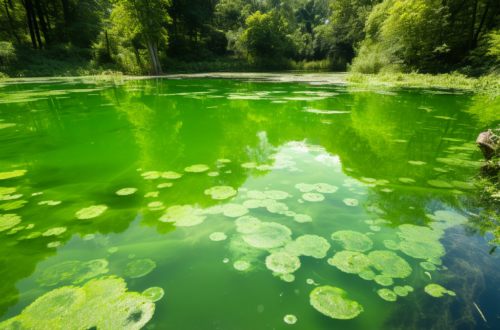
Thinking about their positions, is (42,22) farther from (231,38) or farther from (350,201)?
(350,201)

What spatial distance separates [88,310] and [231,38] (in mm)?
33786

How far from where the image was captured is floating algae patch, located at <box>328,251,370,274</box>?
1.31m

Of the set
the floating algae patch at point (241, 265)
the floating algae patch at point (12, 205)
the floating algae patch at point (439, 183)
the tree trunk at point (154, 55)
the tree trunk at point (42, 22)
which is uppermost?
the tree trunk at point (42, 22)

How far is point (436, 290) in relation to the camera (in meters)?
1.19

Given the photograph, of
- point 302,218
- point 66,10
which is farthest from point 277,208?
point 66,10

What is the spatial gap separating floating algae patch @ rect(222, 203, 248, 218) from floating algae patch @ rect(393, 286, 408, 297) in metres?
1.08

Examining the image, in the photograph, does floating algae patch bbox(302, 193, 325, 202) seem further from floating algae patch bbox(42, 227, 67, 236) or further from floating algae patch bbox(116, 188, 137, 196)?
floating algae patch bbox(42, 227, 67, 236)

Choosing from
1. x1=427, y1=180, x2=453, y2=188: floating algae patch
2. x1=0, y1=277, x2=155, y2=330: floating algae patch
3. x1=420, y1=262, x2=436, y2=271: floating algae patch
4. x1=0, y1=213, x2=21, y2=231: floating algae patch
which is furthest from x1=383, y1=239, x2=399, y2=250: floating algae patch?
x1=0, y1=213, x2=21, y2=231: floating algae patch

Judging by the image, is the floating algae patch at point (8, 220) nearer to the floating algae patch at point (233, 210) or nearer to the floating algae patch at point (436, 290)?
the floating algae patch at point (233, 210)

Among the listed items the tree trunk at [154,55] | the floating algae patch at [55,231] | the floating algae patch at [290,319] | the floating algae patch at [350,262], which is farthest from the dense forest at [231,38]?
the floating algae patch at [55,231]

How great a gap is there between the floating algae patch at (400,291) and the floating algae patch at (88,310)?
1.24 meters

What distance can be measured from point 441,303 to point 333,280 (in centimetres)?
51

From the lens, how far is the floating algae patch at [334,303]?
1.06 meters

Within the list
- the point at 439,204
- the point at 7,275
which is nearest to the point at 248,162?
the point at 439,204
